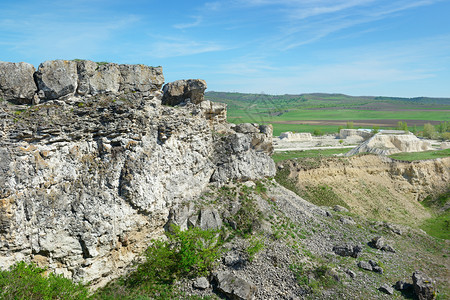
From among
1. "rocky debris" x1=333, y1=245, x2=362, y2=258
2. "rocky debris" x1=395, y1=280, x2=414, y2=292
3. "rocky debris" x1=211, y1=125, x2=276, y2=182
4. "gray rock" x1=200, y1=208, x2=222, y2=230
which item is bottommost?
"rocky debris" x1=395, y1=280, x2=414, y2=292

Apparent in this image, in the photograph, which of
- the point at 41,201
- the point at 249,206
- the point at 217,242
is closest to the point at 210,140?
the point at 249,206

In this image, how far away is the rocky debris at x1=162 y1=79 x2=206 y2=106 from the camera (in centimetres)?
3584

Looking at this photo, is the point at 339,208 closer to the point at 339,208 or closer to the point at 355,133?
the point at 339,208

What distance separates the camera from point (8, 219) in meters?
20.6

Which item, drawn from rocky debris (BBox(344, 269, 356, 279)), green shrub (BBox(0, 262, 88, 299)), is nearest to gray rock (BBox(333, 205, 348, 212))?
rocky debris (BBox(344, 269, 356, 279))

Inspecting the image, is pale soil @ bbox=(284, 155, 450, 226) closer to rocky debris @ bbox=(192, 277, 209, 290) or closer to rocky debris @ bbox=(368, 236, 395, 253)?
rocky debris @ bbox=(368, 236, 395, 253)

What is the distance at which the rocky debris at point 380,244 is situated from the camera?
36.2 metres

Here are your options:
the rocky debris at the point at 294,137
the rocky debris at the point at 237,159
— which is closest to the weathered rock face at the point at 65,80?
the rocky debris at the point at 237,159

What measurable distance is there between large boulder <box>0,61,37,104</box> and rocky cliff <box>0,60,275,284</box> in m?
0.06

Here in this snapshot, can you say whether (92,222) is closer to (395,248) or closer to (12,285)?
(12,285)

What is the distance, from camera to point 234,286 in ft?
84.5

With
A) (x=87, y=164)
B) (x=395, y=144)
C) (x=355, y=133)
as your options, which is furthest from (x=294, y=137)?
(x=87, y=164)

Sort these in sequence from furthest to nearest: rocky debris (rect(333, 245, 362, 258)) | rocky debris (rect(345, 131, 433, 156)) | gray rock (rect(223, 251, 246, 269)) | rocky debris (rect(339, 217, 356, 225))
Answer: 1. rocky debris (rect(345, 131, 433, 156))
2. rocky debris (rect(339, 217, 356, 225))
3. rocky debris (rect(333, 245, 362, 258))
4. gray rock (rect(223, 251, 246, 269))

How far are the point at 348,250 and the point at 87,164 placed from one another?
2563cm
